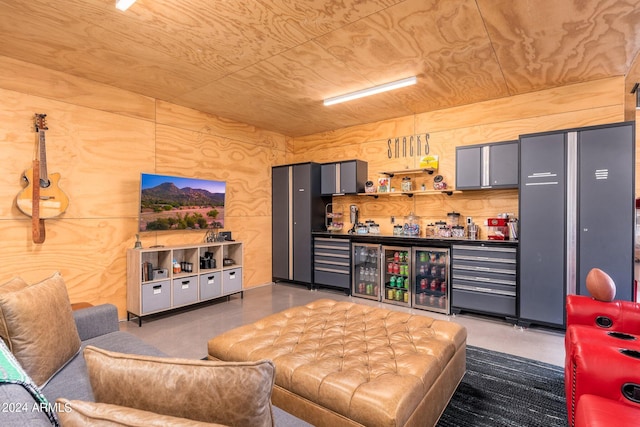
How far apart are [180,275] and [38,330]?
2720 mm

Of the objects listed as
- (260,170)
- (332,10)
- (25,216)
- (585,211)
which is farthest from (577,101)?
(25,216)

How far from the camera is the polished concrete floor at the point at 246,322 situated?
3182 millimetres

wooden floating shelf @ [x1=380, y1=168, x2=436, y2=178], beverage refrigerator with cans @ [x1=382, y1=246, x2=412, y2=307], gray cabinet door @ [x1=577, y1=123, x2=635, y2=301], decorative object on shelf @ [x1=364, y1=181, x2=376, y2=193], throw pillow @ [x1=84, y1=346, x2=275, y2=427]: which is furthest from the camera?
decorative object on shelf @ [x1=364, y1=181, x2=376, y2=193]

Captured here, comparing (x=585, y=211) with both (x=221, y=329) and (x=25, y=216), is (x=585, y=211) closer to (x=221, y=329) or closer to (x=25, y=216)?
(x=221, y=329)

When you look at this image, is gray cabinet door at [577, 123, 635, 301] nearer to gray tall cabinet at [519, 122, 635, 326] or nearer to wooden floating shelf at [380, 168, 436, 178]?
gray tall cabinet at [519, 122, 635, 326]

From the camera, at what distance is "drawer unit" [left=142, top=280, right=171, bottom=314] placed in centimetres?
391

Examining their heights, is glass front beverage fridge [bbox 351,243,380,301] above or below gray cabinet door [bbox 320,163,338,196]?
below

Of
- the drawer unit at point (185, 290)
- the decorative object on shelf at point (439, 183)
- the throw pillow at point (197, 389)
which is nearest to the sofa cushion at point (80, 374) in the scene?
the throw pillow at point (197, 389)

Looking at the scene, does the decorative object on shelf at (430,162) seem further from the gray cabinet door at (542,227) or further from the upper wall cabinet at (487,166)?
the gray cabinet door at (542,227)

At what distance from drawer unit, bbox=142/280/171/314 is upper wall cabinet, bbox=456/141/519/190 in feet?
13.8

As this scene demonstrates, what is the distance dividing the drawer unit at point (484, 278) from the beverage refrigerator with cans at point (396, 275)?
0.67 m

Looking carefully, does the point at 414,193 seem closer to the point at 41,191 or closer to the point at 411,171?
the point at 411,171

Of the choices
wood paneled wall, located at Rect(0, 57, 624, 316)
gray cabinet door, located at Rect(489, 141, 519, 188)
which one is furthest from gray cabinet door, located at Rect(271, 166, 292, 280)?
gray cabinet door, located at Rect(489, 141, 519, 188)

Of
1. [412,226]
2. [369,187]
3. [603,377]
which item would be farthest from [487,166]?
[603,377]
